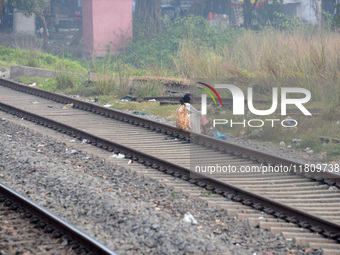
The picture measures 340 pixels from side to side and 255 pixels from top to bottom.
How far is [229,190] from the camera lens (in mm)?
6566

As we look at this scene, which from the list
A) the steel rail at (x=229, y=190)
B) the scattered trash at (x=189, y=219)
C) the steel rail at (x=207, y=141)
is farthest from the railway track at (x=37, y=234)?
the steel rail at (x=207, y=141)

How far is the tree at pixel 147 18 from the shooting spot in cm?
2722

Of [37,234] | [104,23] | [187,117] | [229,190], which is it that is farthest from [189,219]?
[104,23]

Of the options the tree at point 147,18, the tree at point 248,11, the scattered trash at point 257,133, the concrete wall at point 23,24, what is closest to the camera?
the scattered trash at point 257,133

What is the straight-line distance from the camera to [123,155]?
8.33 meters

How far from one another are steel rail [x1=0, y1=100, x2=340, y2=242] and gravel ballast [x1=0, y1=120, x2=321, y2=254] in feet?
1.49

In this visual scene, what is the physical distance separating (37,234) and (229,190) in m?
2.79

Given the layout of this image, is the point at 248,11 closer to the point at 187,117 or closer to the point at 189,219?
the point at 187,117

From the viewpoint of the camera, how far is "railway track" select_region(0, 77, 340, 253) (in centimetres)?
605

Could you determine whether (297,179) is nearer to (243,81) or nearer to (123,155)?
(123,155)

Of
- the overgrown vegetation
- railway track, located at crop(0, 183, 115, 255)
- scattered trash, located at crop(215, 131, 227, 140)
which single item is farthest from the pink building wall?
railway track, located at crop(0, 183, 115, 255)

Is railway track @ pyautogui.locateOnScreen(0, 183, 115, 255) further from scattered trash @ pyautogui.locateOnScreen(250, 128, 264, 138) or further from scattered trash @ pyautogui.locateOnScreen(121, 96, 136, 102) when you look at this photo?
scattered trash @ pyautogui.locateOnScreen(121, 96, 136, 102)

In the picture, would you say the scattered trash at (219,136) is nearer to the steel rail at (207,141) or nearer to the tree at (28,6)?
the steel rail at (207,141)

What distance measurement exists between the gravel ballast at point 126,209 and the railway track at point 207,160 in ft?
1.72
